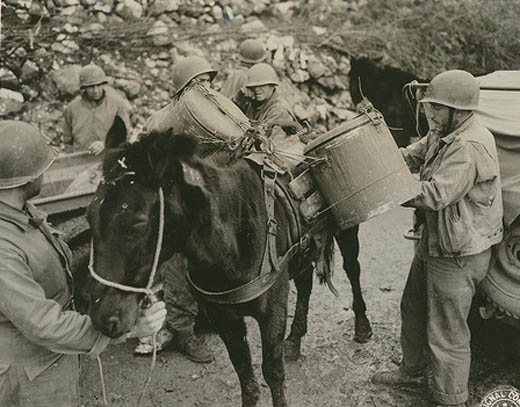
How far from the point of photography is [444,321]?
4090 mm

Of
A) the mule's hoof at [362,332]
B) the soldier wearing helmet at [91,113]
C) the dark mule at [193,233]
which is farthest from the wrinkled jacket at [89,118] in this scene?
the dark mule at [193,233]

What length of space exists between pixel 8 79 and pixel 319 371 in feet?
21.5

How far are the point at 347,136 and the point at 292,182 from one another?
1.59ft

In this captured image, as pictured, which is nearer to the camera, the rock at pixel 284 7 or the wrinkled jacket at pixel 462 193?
the wrinkled jacket at pixel 462 193

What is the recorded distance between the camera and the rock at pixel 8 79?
8.50m

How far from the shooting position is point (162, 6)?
9.84m

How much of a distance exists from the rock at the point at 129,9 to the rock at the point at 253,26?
1.90 metres

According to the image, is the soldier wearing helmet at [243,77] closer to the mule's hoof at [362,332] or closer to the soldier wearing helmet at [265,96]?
the soldier wearing helmet at [265,96]

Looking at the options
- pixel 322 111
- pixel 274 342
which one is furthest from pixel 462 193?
pixel 322 111

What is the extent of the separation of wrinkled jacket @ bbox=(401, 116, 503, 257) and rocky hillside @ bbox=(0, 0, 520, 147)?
5.78 m

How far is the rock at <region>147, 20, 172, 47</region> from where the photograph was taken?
31.7 feet

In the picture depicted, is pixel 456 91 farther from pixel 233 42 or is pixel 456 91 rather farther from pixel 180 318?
pixel 233 42

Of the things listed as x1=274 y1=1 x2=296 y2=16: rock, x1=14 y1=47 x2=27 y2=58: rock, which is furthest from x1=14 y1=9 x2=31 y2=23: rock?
x1=274 y1=1 x2=296 y2=16: rock

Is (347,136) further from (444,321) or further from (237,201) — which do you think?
(444,321)
